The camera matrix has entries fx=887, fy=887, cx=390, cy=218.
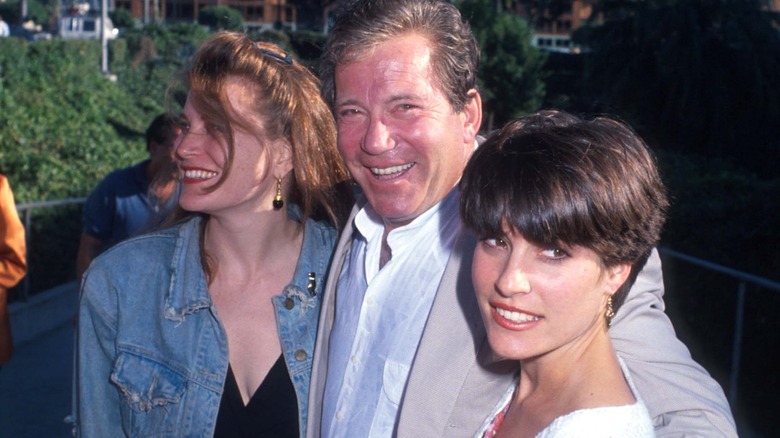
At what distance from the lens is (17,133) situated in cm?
1551

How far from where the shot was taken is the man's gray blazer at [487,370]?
5.81 ft

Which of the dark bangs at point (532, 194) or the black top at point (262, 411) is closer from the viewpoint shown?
the dark bangs at point (532, 194)

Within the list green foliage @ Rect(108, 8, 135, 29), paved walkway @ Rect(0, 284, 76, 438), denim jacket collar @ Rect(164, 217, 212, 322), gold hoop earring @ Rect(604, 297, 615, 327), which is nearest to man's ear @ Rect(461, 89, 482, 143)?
gold hoop earring @ Rect(604, 297, 615, 327)

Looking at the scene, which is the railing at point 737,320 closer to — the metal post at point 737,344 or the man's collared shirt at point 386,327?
the metal post at point 737,344

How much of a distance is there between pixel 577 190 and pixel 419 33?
2.87 feet

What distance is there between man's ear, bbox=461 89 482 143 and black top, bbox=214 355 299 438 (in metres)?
0.87

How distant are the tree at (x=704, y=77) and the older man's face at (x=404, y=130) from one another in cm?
1705

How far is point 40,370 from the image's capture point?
7.34 meters

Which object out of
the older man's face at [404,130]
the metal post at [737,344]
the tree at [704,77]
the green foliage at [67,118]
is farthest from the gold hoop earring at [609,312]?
the tree at [704,77]

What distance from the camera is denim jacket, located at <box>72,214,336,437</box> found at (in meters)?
2.51

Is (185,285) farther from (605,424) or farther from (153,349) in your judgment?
(605,424)

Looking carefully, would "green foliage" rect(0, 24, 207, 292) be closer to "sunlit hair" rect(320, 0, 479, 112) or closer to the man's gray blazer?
"sunlit hair" rect(320, 0, 479, 112)

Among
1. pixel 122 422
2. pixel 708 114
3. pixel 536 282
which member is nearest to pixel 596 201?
pixel 536 282

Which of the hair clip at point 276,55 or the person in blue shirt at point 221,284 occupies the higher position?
the hair clip at point 276,55
